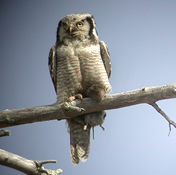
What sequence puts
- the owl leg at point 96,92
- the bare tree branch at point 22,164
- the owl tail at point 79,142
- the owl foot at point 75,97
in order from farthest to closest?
1. the owl tail at point 79,142
2. the owl foot at point 75,97
3. the owl leg at point 96,92
4. the bare tree branch at point 22,164

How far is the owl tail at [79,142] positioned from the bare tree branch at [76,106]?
0.47 m

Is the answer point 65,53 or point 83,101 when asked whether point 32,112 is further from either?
point 65,53

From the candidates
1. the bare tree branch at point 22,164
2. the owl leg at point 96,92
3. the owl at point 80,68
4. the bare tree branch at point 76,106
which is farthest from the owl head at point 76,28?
the bare tree branch at point 22,164

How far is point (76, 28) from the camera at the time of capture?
325 cm

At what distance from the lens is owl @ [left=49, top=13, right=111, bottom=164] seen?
3.12 m

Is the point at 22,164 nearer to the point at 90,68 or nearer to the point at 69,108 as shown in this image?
the point at 69,108

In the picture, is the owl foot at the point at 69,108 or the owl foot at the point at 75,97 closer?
the owl foot at the point at 69,108

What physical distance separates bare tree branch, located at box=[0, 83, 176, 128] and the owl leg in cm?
4

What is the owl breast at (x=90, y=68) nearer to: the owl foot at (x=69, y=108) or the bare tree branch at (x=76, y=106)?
the bare tree branch at (x=76, y=106)

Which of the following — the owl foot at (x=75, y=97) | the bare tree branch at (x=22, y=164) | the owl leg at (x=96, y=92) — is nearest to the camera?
the bare tree branch at (x=22, y=164)

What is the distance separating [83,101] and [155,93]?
719mm

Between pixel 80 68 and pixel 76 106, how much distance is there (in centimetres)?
42

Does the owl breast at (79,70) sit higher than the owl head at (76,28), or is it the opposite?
the owl head at (76,28)

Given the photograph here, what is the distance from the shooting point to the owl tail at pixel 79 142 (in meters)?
3.38
